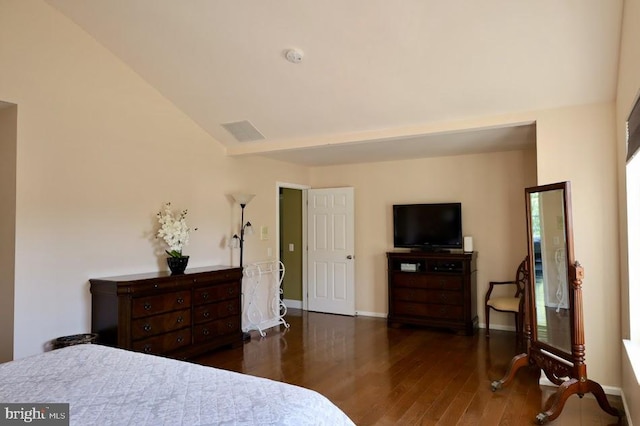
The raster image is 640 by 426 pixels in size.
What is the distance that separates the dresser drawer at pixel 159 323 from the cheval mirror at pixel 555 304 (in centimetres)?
296

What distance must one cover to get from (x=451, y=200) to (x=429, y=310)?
160cm

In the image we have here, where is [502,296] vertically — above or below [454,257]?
below

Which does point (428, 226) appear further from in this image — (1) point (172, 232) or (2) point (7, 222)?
(2) point (7, 222)

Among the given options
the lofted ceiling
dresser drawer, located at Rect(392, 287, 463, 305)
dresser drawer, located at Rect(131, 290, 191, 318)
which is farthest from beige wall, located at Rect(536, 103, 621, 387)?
dresser drawer, located at Rect(131, 290, 191, 318)

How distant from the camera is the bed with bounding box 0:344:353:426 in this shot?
1.40 m

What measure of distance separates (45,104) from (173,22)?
1.31 metres

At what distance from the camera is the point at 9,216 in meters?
3.36

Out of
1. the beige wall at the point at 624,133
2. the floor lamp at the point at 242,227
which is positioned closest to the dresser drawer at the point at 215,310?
the floor lamp at the point at 242,227

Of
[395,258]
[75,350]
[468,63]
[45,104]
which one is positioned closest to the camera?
[75,350]

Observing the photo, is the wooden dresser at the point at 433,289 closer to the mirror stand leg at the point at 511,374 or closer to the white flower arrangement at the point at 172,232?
the mirror stand leg at the point at 511,374

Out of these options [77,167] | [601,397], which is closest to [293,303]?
[77,167]

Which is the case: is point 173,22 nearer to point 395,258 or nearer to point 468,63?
point 468,63

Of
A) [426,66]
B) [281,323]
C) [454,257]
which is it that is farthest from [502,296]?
[426,66]

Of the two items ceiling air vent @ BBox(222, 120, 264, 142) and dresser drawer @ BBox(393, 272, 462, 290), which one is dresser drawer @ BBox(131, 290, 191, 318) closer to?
ceiling air vent @ BBox(222, 120, 264, 142)
